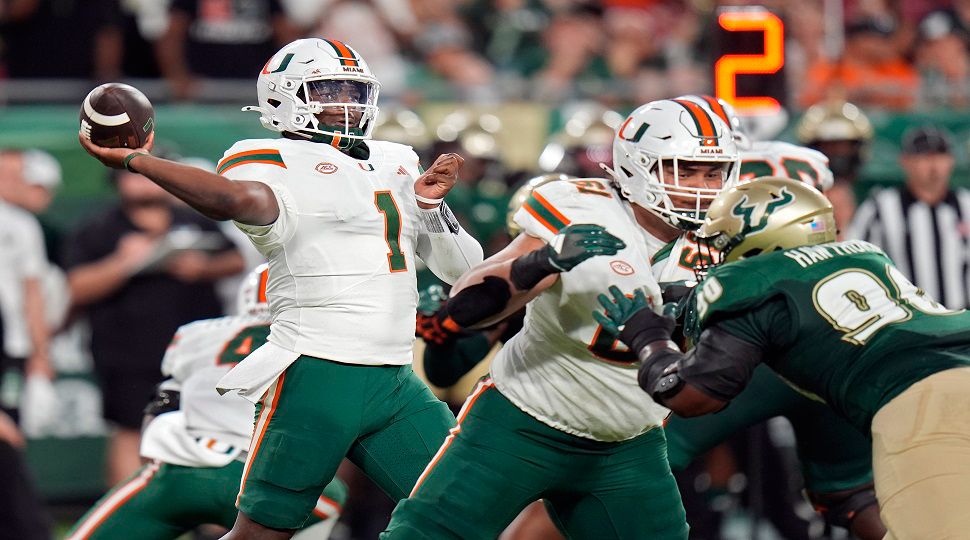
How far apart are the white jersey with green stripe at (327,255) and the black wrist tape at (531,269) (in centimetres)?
52

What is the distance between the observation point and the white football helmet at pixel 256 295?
199 inches

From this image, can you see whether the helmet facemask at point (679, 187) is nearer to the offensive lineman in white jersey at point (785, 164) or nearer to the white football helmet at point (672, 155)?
the white football helmet at point (672, 155)

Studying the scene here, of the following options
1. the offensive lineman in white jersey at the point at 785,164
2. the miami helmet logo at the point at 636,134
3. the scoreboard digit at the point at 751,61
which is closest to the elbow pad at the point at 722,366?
the miami helmet logo at the point at 636,134

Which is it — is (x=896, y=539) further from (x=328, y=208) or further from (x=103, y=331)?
(x=103, y=331)

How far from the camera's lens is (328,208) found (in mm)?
4238

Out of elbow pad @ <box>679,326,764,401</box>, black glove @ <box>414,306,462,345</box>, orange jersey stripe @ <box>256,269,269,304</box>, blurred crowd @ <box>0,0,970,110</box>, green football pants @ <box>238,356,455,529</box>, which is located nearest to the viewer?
elbow pad @ <box>679,326,764,401</box>

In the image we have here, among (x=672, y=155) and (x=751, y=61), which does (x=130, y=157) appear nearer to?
(x=672, y=155)

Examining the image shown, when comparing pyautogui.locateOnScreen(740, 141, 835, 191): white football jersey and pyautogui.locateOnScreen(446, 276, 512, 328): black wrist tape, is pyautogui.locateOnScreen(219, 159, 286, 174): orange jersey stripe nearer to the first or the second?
pyautogui.locateOnScreen(446, 276, 512, 328): black wrist tape

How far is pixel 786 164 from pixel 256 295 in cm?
201

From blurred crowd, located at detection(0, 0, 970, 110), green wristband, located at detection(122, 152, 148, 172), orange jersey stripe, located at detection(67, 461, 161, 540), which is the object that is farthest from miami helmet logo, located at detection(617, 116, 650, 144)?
blurred crowd, located at detection(0, 0, 970, 110)

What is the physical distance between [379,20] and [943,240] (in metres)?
3.61

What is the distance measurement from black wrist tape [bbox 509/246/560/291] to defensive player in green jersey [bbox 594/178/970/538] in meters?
0.30

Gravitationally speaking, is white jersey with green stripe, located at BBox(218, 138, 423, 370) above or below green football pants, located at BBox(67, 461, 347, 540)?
above

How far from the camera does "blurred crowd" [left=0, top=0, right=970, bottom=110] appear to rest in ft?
29.3
